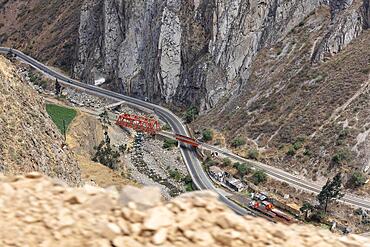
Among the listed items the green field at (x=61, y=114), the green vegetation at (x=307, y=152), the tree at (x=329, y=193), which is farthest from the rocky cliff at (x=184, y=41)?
the tree at (x=329, y=193)

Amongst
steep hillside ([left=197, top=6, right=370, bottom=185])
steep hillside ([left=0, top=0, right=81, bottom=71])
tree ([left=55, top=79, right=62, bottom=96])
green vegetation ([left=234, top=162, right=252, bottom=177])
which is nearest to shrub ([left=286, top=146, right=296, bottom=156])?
steep hillside ([left=197, top=6, right=370, bottom=185])

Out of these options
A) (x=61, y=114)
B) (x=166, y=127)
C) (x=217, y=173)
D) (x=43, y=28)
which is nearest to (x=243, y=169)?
(x=217, y=173)

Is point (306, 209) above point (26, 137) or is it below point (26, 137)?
below

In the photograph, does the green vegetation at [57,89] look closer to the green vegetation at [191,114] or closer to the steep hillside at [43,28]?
the steep hillside at [43,28]

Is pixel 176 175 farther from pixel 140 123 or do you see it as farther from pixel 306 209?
pixel 306 209

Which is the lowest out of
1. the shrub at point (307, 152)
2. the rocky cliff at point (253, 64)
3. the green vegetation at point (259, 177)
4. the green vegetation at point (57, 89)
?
the green vegetation at point (259, 177)

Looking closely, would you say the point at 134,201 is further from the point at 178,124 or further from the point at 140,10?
the point at 140,10

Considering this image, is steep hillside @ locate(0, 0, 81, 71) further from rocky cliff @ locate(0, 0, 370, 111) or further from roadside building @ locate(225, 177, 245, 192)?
roadside building @ locate(225, 177, 245, 192)
